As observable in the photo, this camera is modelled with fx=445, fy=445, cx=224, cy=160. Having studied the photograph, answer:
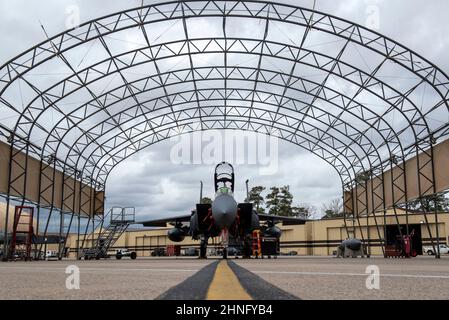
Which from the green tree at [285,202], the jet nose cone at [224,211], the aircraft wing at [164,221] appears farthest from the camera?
→ the green tree at [285,202]

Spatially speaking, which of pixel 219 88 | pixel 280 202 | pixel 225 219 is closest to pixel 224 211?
pixel 225 219

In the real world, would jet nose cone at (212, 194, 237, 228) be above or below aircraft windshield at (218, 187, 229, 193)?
below

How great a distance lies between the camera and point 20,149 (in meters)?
24.8

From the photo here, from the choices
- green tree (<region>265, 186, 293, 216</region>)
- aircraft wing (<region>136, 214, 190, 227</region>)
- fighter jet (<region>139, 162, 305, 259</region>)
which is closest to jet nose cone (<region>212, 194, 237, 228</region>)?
fighter jet (<region>139, 162, 305, 259</region>)

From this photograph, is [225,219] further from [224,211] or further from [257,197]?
[257,197]

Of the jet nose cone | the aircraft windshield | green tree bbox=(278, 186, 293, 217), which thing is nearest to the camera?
the jet nose cone

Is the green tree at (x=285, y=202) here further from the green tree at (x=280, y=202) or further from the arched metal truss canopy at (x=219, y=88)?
the arched metal truss canopy at (x=219, y=88)

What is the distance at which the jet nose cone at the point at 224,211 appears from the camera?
1948cm

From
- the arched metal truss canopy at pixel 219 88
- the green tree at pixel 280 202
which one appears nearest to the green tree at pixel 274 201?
the green tree at pixel 280 202

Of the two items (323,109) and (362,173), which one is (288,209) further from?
(323,109)

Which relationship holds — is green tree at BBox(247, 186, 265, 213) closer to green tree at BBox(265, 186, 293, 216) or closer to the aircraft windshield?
green tree at BBox(265, 186, 293, 216)

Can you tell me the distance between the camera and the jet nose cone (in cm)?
1948
